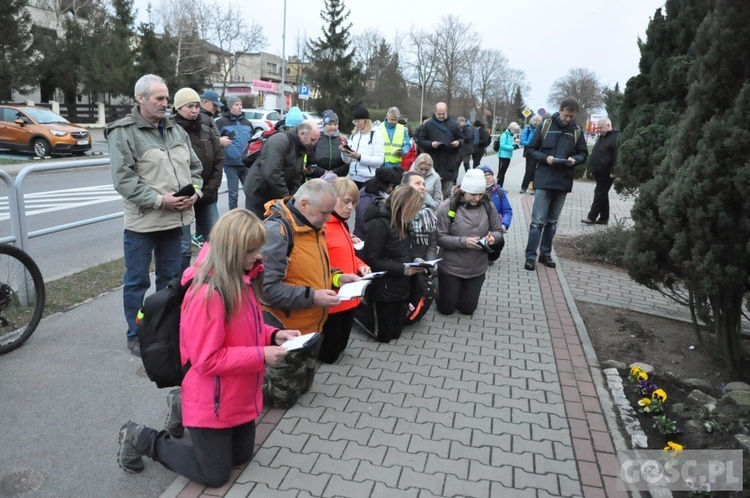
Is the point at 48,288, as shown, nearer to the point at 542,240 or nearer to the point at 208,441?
the point at 208,441

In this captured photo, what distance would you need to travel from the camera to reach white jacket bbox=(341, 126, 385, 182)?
323 inches

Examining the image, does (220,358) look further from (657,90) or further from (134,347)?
(657,90)

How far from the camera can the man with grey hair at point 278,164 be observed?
19.6ft

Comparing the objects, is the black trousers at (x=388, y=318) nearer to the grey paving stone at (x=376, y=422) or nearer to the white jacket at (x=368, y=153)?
the grey paving stone at (x=376, y=422)

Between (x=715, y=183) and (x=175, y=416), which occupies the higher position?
(x=715, y=183)

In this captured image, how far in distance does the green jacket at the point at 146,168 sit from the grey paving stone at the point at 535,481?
118 inches

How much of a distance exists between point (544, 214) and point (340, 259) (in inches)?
162

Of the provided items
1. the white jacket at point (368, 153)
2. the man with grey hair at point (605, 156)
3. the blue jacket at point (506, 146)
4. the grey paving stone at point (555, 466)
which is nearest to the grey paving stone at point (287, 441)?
the grey paving stone at point (555, 466)

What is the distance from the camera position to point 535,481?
3.25m

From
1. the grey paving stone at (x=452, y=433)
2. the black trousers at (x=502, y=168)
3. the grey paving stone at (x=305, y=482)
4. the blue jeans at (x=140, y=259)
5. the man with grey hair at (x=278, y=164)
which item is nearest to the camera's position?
the grey paving stone at (x=305, y=482)

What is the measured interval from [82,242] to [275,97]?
53303 mm

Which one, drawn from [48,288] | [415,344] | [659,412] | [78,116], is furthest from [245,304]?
[78,116]

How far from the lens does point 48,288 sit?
19.3 ft

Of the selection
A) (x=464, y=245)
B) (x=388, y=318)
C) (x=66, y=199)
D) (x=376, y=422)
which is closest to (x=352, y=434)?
(x=376, y=422)
